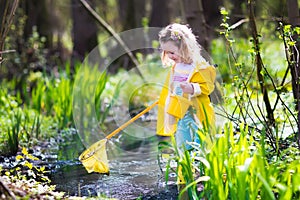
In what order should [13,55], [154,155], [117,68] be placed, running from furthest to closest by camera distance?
[117,68] < [13,55] < [154,155]

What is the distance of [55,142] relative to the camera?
18.3 feet

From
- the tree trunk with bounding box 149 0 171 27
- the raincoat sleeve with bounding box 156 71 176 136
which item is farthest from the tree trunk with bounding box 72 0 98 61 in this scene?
the raincoat sleeve with bounding box 156 71 176 136

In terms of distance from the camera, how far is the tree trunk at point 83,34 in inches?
403

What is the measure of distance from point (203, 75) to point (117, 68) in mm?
7184

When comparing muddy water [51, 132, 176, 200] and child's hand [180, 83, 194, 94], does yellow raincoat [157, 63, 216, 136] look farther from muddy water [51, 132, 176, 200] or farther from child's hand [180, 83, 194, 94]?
muddy water [51, 132, 176, 200]

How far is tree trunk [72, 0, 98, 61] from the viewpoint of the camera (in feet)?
33.6

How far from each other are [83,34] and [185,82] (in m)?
6.68

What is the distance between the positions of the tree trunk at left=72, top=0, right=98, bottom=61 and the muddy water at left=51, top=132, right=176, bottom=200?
17.9ft

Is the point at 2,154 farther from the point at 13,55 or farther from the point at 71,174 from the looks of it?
the point at 13,55

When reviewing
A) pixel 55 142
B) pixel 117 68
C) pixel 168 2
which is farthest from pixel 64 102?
pixel 168 2

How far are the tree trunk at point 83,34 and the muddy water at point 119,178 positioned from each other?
5460mm

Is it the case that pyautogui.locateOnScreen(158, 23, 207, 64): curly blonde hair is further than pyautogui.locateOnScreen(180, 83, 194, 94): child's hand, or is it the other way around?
pyautogui.locateOnScreen(158, 23, 207, 64): curly blonde hair

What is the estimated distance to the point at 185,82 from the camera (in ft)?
12.8

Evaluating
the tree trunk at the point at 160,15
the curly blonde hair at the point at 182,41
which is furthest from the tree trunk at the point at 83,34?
A: the curly blonde hair at the point at 182,41
